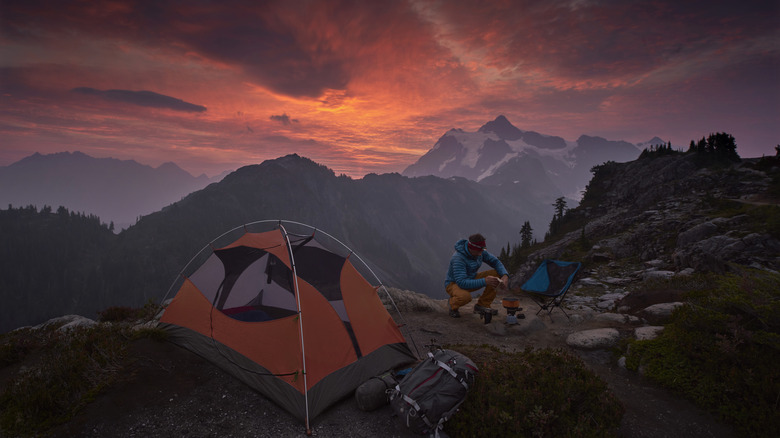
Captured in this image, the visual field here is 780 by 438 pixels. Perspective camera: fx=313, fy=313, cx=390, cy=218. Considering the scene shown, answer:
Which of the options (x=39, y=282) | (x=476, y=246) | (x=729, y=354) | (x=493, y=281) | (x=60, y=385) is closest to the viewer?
(x=729, y=354)

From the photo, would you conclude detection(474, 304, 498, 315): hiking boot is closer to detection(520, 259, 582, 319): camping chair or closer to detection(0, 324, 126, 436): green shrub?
detection(520, 259, 582, 319): camping chair

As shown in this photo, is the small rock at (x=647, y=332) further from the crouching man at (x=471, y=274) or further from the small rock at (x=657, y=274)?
the small rock at (x=657, y=274)

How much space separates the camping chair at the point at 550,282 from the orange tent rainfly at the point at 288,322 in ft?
20.0

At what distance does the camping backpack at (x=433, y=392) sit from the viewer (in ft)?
18.5

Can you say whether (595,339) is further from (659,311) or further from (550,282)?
(550,282)

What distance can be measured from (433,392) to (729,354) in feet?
19.7

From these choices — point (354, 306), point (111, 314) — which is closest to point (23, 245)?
point (111, 314)

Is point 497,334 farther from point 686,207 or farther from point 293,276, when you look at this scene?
point 686,207

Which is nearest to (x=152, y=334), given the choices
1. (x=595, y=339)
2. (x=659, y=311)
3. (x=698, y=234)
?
(x=595, y=339)

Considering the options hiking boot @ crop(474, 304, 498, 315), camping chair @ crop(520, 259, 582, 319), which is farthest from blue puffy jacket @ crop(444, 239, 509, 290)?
camping chair @ crop(520, 259, 582, 319)

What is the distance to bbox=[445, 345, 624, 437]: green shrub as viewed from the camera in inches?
221

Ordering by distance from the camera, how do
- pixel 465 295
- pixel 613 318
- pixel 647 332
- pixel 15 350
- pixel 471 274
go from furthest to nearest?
pixel 465 295
pixel 471 274
pixel 613 318
pixel 15 350
pixel 647 332

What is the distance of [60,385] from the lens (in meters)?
6.46

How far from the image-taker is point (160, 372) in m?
7.44
